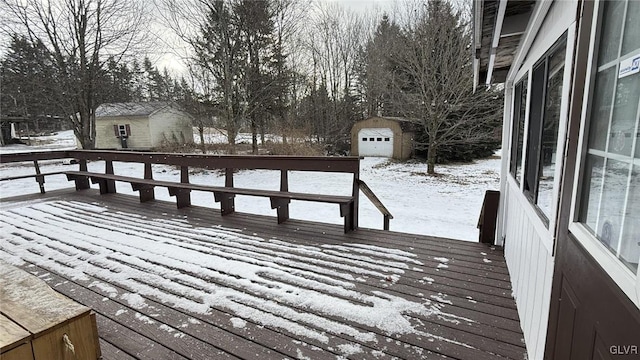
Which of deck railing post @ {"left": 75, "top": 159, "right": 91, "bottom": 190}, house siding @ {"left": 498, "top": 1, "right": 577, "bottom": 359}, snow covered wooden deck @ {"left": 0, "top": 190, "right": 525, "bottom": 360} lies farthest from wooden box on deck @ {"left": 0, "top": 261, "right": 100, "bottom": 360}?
deck railing post @ {"left": 75, "top": 159, "right": 91, "bottom": 190}

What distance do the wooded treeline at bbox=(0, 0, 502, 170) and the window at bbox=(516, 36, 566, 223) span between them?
31.7 ft

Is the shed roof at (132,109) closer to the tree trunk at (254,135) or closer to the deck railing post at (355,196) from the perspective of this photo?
the tree trunk at (254,135)

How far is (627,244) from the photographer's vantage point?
837 mm

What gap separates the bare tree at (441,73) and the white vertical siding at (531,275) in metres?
9.60

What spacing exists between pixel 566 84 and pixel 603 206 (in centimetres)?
59

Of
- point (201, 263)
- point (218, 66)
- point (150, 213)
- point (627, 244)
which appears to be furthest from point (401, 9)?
point (627, 244)

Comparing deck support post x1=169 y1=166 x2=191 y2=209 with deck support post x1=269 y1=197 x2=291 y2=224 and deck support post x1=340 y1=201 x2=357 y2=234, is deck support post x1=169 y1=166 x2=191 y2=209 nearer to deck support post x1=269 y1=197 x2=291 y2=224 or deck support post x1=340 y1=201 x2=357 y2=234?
deck support post x1=269 y1=197 x2=291 y2=224

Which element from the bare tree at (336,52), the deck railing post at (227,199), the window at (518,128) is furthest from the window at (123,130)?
the window at (518,128)

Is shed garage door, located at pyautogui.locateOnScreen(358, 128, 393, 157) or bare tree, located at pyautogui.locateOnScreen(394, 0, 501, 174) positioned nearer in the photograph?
bare tree, located at pyautogui.locateOnScreen(394, 0, 501, 174)

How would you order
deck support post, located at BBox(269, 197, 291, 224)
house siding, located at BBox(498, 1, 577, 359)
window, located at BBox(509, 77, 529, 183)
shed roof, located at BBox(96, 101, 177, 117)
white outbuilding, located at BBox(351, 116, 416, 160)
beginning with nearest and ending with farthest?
house siding, located at BBox(498, 1, 577, 359) < window, located at BBox(509, 77, 529, 183) < deck support post, located at BBox(269, 197, 291, 224) < white outbuilding, located at BBox(351, 116, 416, 160) < shed roof, located at BBox(96, 101, 177, 117)

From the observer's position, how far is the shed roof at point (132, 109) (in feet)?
64.5

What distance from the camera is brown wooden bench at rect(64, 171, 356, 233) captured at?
384 centimetres

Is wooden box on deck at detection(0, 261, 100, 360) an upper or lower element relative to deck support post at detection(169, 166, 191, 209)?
upper

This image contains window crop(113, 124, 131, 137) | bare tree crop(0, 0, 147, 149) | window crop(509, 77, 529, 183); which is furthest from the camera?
window crop(113, 124, 131, 137)
